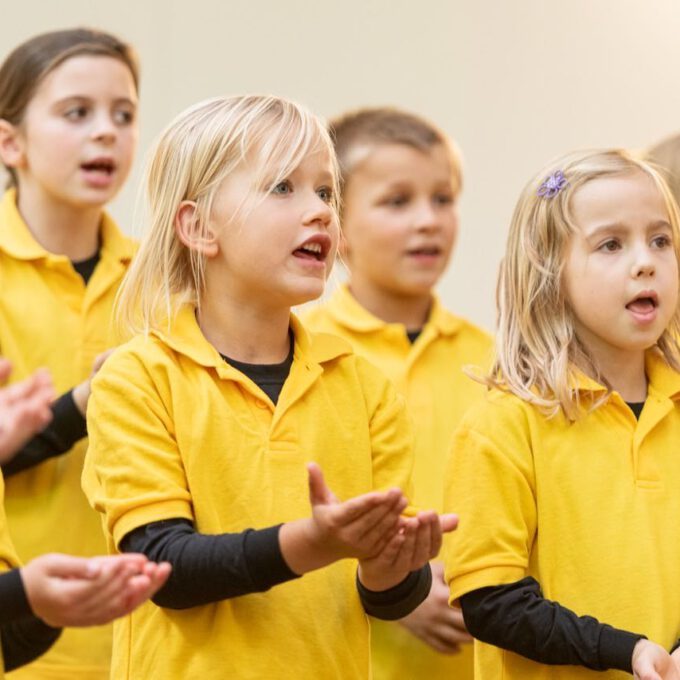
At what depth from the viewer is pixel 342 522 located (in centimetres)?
178

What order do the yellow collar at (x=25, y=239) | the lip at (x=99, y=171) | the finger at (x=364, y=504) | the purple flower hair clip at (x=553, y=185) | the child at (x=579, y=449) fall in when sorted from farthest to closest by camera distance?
the lip at (x=99, y=171) → the yellow collar at (x=25, y=239) → the purple flower hair clip at (x=553, y=185) → the child at (x=579, y=449) → the finger at (x=364, y=504)

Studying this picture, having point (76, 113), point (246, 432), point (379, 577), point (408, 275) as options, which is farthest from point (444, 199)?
point (379, 577)

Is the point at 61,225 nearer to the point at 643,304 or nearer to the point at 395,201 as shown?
the point at 395,201

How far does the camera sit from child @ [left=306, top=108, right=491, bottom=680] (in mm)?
2984

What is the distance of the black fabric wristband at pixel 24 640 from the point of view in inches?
90.4

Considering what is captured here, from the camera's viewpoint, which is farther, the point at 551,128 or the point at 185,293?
the point at 551,128

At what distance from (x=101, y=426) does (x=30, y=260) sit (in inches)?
34.1

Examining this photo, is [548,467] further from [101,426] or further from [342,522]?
[101,426]

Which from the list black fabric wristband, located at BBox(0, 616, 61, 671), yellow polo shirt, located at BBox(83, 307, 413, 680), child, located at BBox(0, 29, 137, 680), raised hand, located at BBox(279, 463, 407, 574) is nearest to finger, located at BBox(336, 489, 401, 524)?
raised hand, located at BBox(279, 463, 407, 574)

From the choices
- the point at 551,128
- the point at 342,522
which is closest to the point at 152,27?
the point at 551,128

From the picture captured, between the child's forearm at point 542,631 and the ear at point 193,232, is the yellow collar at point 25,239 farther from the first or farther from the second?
the child's forearm at point 542,631

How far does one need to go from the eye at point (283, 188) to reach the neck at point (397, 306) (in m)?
1.02

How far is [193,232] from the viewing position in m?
2.22

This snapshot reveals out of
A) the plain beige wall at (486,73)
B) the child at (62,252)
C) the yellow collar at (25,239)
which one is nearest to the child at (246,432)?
the child at (62,252)
